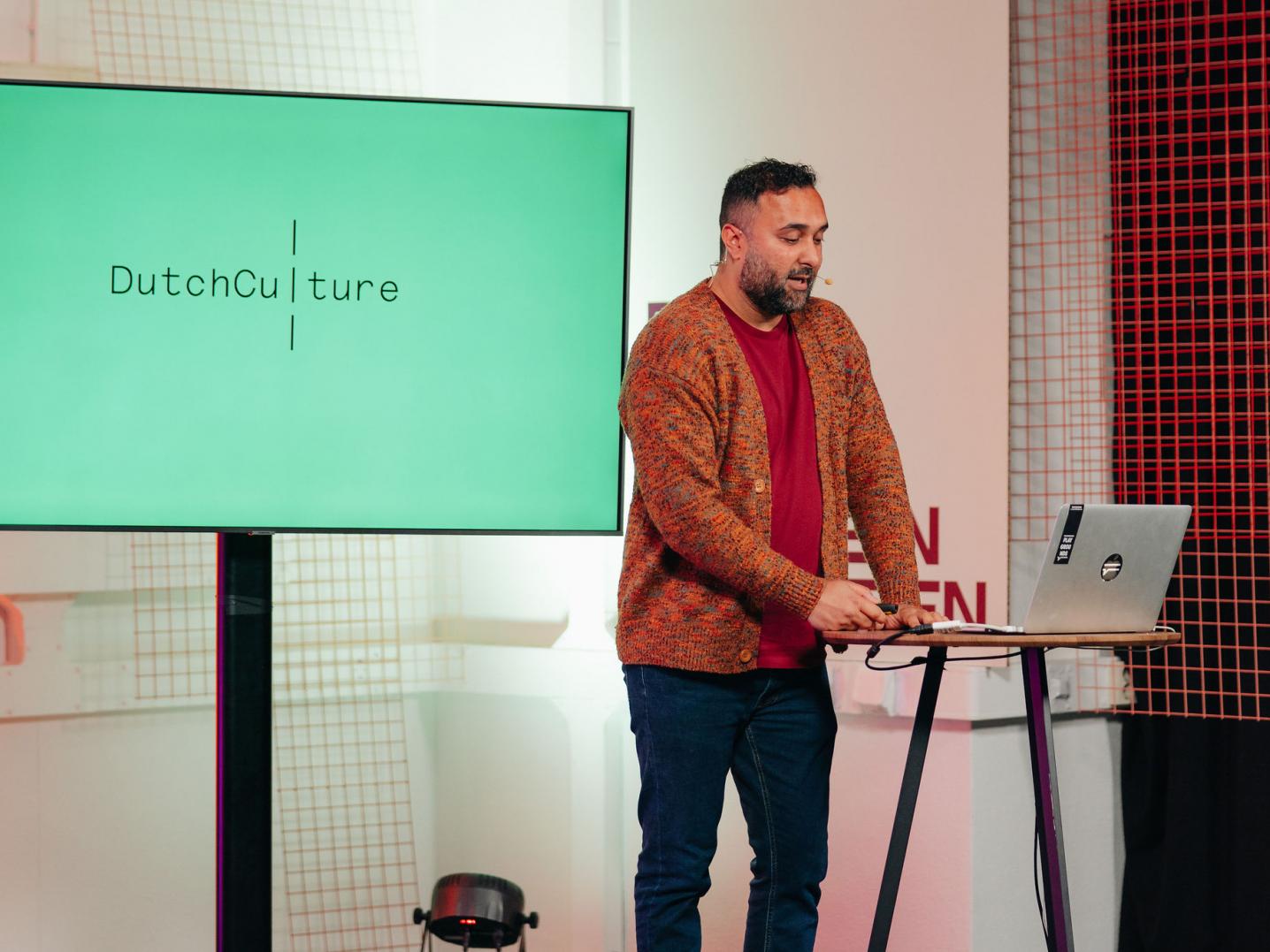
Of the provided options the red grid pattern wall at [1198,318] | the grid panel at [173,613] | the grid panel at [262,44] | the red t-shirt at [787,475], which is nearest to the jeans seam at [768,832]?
the red t-shirt at [787,475]

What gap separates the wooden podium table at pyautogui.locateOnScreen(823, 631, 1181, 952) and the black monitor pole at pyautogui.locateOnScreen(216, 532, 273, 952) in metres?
0.97

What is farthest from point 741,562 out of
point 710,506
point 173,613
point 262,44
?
point 262,44

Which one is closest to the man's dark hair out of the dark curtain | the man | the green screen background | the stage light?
the man

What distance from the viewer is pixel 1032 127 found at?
2.96 m

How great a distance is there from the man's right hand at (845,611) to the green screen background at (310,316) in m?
0.58

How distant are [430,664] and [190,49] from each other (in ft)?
4.87

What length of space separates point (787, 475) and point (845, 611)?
28cm

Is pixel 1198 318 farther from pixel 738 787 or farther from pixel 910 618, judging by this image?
pixel 738 787

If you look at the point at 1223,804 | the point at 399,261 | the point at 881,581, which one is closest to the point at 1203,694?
the point at 1223,804

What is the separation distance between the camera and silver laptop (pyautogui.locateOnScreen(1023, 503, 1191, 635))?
5.60ft

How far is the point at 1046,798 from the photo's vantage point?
6.11ft

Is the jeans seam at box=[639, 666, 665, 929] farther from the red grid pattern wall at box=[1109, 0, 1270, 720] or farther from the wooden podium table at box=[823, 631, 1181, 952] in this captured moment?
the red grid pattern wall at box=[1109, 0, 1270, 720]

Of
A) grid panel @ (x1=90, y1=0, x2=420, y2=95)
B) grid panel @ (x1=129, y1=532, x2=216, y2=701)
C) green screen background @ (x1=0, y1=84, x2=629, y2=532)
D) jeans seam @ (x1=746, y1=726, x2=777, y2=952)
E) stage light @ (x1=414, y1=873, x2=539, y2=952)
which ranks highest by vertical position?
grid panel @ (x1=90, y1=0, x2=420, y2=95)

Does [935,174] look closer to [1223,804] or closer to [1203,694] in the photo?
[1203,694]
